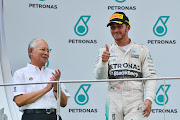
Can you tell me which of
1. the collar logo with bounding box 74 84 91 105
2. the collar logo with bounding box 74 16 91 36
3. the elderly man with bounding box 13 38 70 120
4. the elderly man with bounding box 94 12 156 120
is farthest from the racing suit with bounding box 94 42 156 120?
the collar logo with bounding box 74 16 91 36

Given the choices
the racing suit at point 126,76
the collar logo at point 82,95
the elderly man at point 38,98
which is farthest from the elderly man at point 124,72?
the elderly man at point 38,98

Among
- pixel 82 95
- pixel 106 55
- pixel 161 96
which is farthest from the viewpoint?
pixel 82 95

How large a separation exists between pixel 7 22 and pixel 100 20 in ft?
3.75

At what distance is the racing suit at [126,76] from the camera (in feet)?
11.5

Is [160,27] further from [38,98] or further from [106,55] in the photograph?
[38,98]

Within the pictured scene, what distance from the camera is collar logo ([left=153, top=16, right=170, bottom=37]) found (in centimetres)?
538

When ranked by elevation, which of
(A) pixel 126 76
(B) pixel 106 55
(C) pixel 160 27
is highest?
(C) pixel 160 27

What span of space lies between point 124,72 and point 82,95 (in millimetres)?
625

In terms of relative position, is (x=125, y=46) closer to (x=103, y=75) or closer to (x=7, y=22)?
(x=103, y=75)

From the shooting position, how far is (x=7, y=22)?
5359mm

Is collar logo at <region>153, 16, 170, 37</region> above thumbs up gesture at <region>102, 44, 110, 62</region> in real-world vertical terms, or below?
above

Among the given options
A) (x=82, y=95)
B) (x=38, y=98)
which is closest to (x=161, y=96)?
(x=82, y=95)

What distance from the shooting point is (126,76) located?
362 cm

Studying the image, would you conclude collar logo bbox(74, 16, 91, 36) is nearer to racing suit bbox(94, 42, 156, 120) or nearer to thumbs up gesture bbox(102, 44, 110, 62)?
racing suit bbox(94, 42, 156, 120)
